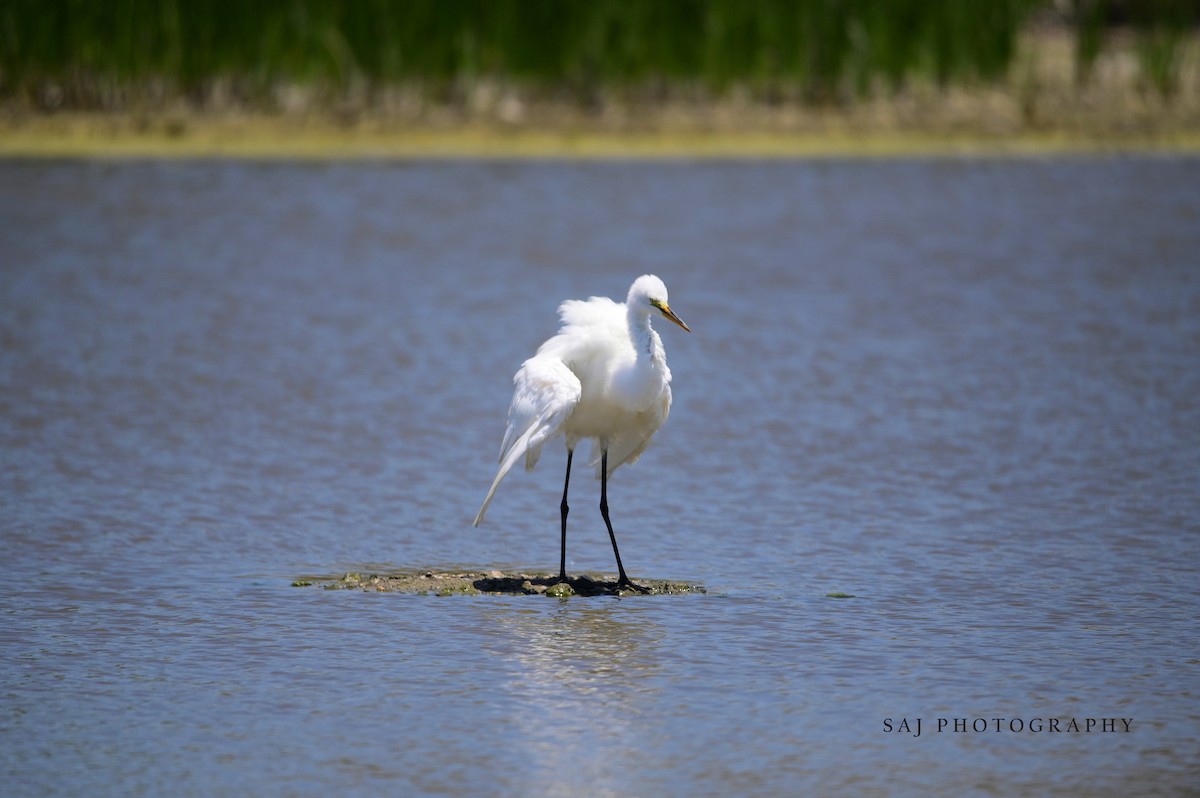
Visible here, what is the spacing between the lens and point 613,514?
8500 mm

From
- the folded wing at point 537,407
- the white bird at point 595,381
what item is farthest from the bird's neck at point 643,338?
the folded wing at point 537,407

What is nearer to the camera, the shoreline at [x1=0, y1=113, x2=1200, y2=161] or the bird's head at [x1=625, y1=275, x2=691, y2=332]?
the bird's head at [x1=625, y1=275, x2=691, y2=332]

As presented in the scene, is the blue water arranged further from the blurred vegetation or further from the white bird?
the blurred vegetation

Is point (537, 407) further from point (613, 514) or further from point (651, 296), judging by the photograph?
point (613, 514)

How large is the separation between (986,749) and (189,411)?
6.53m

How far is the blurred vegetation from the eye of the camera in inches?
820

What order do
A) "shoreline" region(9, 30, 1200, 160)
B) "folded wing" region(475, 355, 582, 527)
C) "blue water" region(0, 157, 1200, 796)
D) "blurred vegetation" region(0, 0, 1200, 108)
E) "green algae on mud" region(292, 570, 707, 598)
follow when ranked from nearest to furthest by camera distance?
"blue water" region(0, 157, 1200, 796)
"folded wing" region(475, 355, 582, 527)
"green algae on mud" region(292, 570, 707, 598)
"blurred vegetation" region(0, 0, 1200, 108)
"shoreline" region(9, 30, 1200, 160)

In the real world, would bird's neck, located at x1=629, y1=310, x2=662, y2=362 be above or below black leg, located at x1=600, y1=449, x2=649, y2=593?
above

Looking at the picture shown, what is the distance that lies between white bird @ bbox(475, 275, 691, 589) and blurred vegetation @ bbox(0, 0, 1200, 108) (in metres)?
14.7

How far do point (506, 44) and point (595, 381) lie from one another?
49.3 ft

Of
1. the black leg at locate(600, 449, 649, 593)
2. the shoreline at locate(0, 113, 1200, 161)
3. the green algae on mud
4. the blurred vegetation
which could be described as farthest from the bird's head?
the blurred vegetation

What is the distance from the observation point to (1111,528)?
7926 millimetres

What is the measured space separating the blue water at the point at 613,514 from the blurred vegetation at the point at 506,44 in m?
3.87

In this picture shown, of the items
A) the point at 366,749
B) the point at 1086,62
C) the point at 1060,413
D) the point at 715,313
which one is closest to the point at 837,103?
the point at 1086,62
